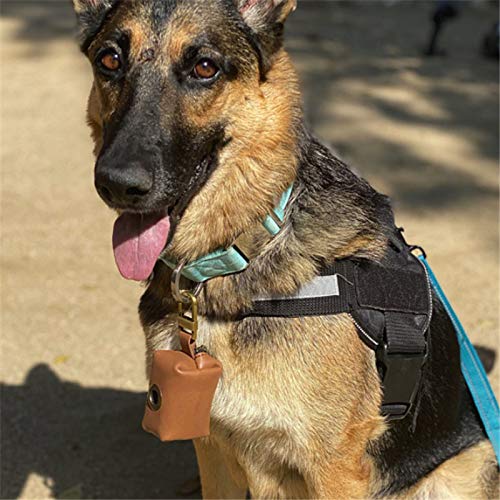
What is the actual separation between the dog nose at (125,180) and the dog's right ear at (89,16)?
741 mm

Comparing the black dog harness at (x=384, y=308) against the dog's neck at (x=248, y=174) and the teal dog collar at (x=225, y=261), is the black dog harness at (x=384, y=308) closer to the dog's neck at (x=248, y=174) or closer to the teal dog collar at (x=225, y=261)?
the teal dog collar at (x=225, y=261)

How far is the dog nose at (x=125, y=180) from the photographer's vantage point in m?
2.73

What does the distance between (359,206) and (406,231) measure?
3.63 m

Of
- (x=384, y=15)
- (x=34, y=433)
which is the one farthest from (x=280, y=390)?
(x=384, y=15)

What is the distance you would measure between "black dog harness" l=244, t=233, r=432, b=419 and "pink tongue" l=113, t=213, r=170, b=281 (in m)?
0.43

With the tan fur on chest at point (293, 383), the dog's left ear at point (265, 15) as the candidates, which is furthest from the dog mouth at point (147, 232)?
the dog's left ear at point (265, 15)

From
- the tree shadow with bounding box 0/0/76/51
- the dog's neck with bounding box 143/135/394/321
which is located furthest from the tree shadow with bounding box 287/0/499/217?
the dog's neck with bounding box 143/135/394/321

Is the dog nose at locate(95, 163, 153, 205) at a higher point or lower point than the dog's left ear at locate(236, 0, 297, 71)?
lower

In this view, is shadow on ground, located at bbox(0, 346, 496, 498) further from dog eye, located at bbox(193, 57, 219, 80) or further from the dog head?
dog eye, located at bbox(193, 57, 219, 80)

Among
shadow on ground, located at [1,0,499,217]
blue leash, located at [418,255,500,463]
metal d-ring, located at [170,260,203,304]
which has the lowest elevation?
shadow on ground, located at [1,0,499,217]

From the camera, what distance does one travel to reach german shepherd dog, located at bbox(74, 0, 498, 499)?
296cm

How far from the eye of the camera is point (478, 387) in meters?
3.60

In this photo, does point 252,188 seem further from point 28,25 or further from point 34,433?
point 28,25

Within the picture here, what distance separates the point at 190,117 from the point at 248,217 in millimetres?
432
